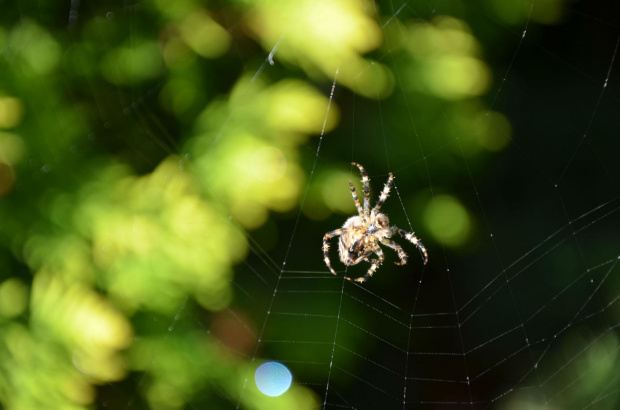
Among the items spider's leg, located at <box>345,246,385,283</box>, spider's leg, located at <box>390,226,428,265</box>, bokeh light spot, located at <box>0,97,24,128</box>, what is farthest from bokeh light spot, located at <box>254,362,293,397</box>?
bokeh light spot, located at <box>0,97,24,128</box>

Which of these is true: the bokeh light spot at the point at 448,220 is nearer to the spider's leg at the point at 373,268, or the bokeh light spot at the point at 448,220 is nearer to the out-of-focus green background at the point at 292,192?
the out-of-focus green background at the point at 292,192

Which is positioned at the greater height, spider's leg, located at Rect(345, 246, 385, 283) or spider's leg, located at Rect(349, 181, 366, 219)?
spider's leg, located at Rect(349, 181, 366, 219)

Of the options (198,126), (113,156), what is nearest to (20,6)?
(113,156)

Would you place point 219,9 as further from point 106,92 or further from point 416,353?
point 416,353

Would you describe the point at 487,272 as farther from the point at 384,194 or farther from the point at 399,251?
the point at 384,194

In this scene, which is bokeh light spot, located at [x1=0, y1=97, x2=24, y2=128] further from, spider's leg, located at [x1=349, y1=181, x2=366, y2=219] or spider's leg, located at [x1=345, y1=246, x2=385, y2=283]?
spider's leg, located at [x1=345, y1=246, x2=385, y2=283]

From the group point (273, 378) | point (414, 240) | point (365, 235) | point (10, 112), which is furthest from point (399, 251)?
point (10, 112)
